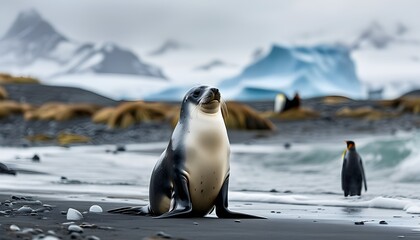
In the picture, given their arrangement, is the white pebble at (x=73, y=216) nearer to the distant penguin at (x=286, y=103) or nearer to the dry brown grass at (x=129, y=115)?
the dry brown grass at (x=129, y=115)

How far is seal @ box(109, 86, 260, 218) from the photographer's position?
509cm

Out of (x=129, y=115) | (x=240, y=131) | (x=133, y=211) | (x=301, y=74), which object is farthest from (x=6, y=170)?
(x=301, y=74)

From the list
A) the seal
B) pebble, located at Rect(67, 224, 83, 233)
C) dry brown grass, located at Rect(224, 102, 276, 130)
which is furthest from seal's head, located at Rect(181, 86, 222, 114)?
dry brown grass, located at Rect(224, 102, 276, 130)

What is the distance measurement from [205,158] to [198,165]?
57 millimetres

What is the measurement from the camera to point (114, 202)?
6297mm

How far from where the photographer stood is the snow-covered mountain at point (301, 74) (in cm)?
3556

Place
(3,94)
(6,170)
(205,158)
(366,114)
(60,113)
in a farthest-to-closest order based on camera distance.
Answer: (3,94)
(60,113)
(366,114)
(6,170)
(205,158)

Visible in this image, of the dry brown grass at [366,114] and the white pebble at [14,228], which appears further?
the dry brown grass at [366,114]

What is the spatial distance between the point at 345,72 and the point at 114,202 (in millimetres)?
32454

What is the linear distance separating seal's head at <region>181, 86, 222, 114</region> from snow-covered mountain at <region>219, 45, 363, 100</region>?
95.4 ft

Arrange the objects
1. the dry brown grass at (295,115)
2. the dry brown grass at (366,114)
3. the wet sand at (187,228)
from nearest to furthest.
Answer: the wet sand at (187,228)
the dry brown grass at (366,114)
the dry brown grass at (295,115)

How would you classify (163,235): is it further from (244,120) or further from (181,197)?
(244,120)

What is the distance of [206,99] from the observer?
16.9ft

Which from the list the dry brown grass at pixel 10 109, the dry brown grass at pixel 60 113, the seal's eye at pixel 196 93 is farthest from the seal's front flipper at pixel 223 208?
the dry brown grass at pixel 10 109
